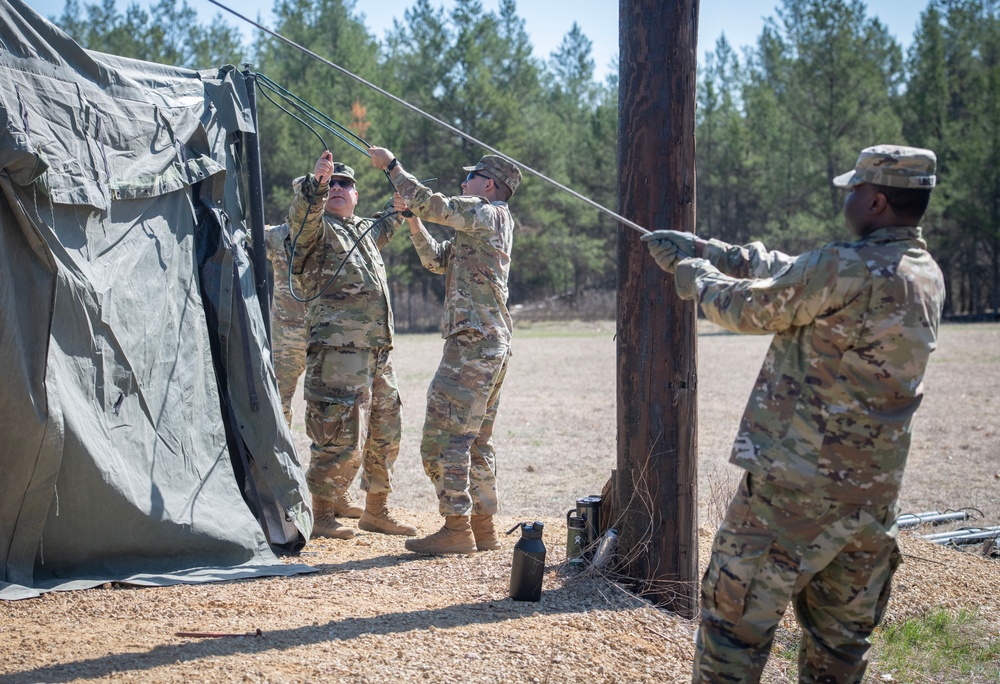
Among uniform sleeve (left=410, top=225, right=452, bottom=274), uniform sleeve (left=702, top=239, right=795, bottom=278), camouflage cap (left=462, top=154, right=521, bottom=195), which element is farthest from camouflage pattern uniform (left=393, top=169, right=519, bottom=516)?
uniform sleeve (left=702, top=239, right=795, bottom=278)

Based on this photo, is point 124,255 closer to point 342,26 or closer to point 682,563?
point 682,563

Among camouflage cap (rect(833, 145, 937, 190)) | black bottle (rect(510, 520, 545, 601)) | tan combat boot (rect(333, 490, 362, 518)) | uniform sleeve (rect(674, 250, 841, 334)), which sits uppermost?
camouflage cap (rect(833, 145, 937, 190))

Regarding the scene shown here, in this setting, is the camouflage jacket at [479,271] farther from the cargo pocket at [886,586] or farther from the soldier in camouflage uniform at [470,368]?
the cargo pocket at [886,586]

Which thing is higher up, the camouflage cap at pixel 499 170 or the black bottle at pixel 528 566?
the camouflage cap at pixel 499 170

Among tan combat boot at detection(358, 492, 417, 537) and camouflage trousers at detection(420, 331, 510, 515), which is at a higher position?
camouflage trousers at detection(420, 331, 510, 515)

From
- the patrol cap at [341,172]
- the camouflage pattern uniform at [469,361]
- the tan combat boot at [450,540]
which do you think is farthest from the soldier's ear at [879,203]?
the patrol cap at [341,172]

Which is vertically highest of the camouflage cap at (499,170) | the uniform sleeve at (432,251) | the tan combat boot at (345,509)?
the camouflage cap at (499,170)

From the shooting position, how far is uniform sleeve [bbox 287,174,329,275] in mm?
5715

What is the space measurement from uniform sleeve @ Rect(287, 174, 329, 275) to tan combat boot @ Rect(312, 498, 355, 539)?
1.55 meters

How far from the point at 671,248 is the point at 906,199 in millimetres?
851

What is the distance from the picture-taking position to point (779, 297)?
3027mm

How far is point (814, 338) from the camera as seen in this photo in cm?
309

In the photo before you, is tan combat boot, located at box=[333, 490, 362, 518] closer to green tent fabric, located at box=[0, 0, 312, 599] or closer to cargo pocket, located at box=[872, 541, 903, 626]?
green tent fabric, located at box=[0, 0, 312, 599]

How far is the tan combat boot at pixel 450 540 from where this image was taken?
18.1ft
